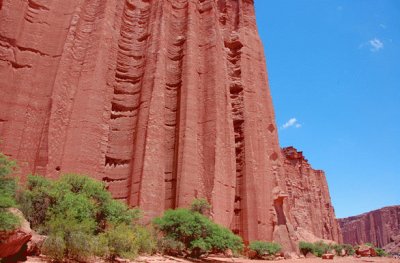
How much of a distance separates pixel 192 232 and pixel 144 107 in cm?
770

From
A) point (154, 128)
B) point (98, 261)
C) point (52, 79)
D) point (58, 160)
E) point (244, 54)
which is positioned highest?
point (244, 54)

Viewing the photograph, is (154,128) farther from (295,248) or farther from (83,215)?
(295,248)

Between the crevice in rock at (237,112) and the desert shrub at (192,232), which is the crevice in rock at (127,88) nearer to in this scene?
the desert shrub at (192,232)

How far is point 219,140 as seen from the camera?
68.7 ft

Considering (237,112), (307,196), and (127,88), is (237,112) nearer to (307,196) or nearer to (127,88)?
(127,88)

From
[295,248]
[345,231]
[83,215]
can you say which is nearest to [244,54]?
[295,248]

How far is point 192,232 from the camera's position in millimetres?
14719

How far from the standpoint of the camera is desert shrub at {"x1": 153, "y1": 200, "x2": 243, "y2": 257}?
48.1ft

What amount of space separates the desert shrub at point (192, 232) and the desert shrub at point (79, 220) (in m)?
1.67

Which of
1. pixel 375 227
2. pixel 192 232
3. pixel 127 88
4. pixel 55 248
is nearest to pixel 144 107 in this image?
pixel 127 88

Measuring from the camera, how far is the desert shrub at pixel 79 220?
909cm

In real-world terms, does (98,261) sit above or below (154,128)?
below

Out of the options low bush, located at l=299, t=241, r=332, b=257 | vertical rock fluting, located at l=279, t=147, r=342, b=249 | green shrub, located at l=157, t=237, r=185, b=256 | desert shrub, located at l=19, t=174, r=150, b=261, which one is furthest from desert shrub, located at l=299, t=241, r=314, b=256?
desert shrub, located at l=19, t=174, r=150, b=261

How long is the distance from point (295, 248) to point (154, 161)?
12225 mm
